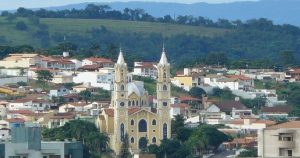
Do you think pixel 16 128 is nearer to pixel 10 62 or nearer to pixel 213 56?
pixel 10 62

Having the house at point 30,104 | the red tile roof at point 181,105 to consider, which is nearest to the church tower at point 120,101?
the house at point 30,104

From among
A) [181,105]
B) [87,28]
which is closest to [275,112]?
[181,105]

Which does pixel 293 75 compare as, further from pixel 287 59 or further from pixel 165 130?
pixel 165 130

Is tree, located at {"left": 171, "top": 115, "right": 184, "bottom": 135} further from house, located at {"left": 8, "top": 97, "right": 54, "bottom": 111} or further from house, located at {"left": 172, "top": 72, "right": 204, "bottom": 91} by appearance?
house, located at {"left": 172, "top": 72, "right": 204, "bottom": 91}

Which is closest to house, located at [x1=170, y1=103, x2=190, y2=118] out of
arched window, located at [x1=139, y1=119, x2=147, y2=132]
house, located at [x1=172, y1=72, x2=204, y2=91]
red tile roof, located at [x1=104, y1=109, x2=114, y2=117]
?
red tile roof, located at [x1=104, y1=109, x2=114, y2=117]

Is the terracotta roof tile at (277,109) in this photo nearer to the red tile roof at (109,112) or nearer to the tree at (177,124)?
the tree at (177,124)

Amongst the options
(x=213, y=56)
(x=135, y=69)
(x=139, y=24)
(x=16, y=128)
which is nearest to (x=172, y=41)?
(x=139, y=24)
